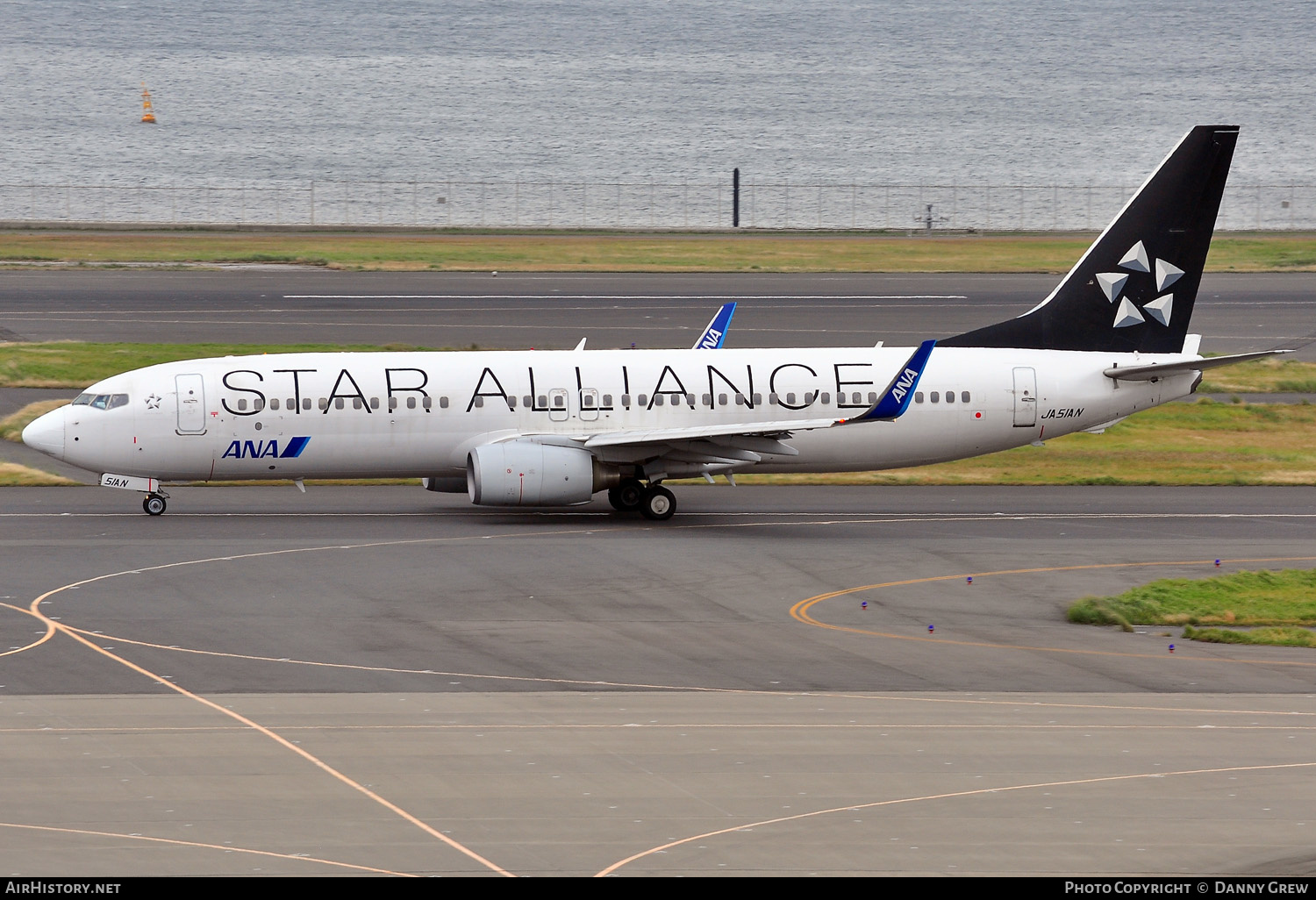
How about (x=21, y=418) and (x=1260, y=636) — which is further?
(x=21, y=418)

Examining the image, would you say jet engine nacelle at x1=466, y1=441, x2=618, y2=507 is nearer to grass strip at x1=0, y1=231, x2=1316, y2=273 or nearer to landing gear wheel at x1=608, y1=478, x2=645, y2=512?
landing gear wheel at x1=608, y1=478, x2=645, y2=512

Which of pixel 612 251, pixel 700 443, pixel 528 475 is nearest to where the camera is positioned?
pixel 528 475

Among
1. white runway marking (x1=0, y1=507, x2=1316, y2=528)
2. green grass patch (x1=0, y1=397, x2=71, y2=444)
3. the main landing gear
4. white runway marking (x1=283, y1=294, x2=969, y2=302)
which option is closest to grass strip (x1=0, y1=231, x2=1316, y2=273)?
white runway marking (x1=283, y1=294, x2=969, y2=302)

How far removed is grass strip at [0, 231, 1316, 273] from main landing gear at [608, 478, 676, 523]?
1835 inches

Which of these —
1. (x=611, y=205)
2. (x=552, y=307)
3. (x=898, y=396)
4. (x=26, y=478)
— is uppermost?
(x=611, y=205)

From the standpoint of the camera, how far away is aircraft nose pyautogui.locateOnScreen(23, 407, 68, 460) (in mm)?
36719

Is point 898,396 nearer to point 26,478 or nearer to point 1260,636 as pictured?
point 1260,636

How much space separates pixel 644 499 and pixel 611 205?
402 ft

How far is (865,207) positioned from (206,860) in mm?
148176

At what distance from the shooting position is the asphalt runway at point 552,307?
202 ft

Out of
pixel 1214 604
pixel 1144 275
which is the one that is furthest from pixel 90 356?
pixel 1214 604

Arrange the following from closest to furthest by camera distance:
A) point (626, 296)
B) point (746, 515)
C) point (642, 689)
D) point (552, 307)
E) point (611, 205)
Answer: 1. point (642, 689)
2. point (746, 515)
3. point (552, 307)
4. point (626, 296)
5. point (611, 205)

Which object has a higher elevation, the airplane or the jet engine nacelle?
the airplane

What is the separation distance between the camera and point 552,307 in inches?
2741
